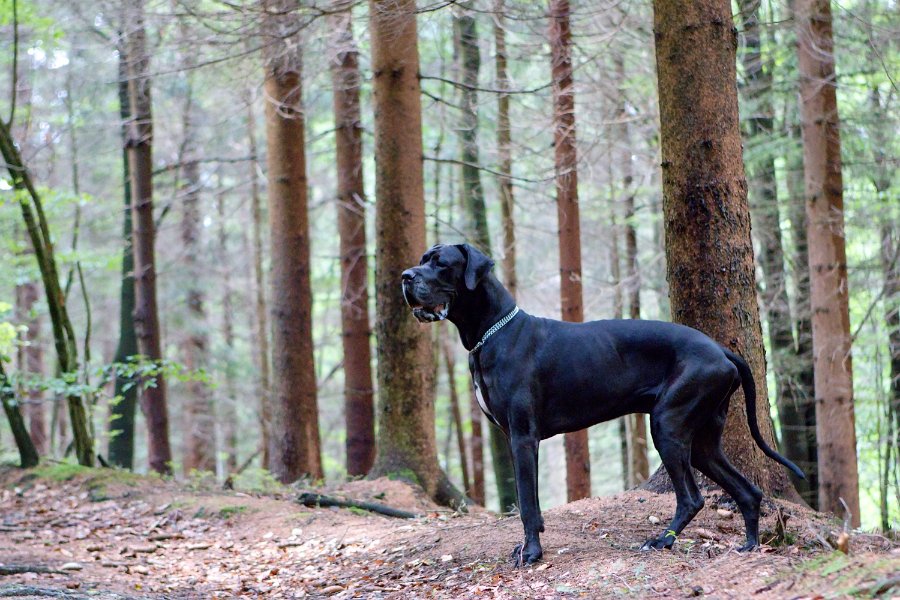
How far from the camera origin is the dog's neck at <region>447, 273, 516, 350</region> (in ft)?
19.8

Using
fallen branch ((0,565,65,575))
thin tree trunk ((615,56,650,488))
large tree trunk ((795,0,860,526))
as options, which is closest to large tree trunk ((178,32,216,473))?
thin tree trunk ((615,56,650,488))

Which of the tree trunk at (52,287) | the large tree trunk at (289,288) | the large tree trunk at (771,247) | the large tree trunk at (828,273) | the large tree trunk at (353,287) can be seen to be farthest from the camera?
the large tree trunk at (353,287)

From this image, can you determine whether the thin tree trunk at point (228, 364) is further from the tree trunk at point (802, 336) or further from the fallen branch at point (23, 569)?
the fallen branch at point (23, 569)

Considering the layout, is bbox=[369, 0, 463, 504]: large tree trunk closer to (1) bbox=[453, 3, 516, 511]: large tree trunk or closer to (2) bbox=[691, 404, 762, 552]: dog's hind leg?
(1) bbox=[453, 3, 516, 511]: large tree trunk

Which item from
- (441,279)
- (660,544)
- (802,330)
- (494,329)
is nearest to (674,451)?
(660,544)

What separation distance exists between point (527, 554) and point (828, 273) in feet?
26.2

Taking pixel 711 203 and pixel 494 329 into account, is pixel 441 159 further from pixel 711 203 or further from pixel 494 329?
pixel 494 329

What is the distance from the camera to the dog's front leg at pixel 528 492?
5.79 metres

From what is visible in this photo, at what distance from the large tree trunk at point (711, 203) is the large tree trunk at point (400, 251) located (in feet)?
12.7

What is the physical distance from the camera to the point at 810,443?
52.4 ft

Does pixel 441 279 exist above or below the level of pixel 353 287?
below

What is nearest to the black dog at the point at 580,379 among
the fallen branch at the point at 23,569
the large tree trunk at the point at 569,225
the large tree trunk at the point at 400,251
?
the fallen branch at the point at 23,569

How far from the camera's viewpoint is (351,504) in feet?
30.9

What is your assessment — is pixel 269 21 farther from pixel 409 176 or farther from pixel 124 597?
pixel 124 597
